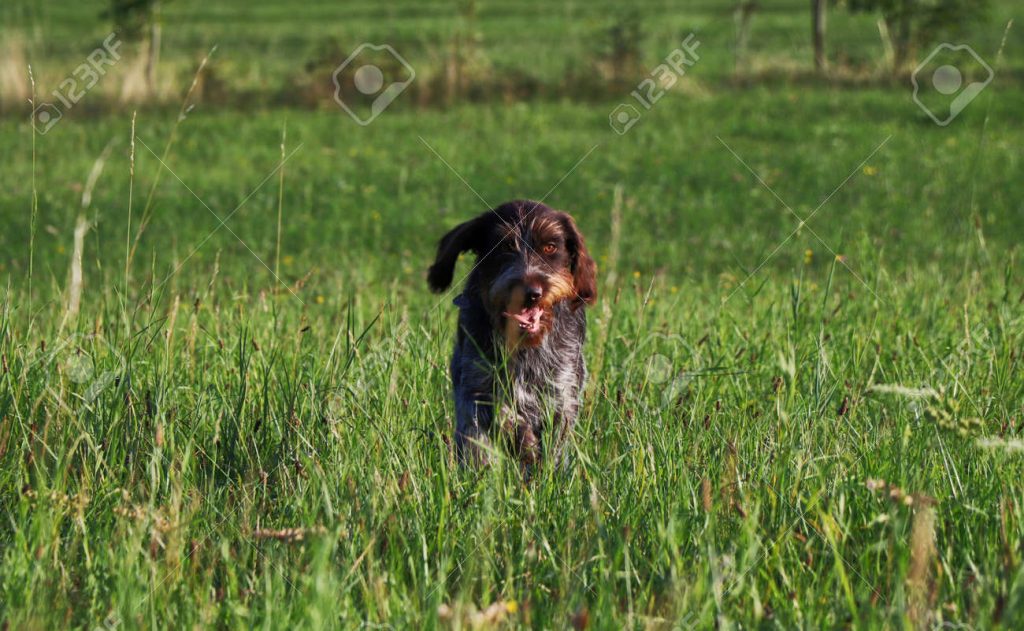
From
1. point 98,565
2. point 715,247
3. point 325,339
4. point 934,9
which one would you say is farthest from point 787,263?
point 934,9

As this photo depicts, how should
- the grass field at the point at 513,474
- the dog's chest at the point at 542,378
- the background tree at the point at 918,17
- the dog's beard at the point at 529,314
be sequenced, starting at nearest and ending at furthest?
the grass field at the point at 513,474 < the dog's beard at the point at 529,314 < the dog's chest at the point at 542,378 < the background tree at the point at 918,17

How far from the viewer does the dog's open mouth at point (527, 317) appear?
3865mm

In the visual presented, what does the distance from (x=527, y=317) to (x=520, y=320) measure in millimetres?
43

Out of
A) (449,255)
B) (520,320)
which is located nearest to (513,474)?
(520,320)

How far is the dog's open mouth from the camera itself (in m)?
3.87

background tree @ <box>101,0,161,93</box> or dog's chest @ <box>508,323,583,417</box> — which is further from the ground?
background tree @ <box>101,0,161,93</box>

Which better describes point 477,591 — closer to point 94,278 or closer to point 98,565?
point 98,565

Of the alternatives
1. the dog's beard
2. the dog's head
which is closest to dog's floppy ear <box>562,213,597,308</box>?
the dog's head

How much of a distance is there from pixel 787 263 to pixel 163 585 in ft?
26.9

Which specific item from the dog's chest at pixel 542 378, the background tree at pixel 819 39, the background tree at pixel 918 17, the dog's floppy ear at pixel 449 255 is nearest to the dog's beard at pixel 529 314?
the dog's chest at pixel 542 378

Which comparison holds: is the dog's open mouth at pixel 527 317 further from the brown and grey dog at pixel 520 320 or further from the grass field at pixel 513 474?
the grass field at pixel 513 474

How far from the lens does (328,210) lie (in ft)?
40.3

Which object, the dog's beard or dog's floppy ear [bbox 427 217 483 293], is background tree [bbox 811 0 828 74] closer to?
dog's floppy ear [bbox 427 217 483 293]

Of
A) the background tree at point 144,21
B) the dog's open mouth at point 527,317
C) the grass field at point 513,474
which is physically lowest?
the grass field at point 513,474
